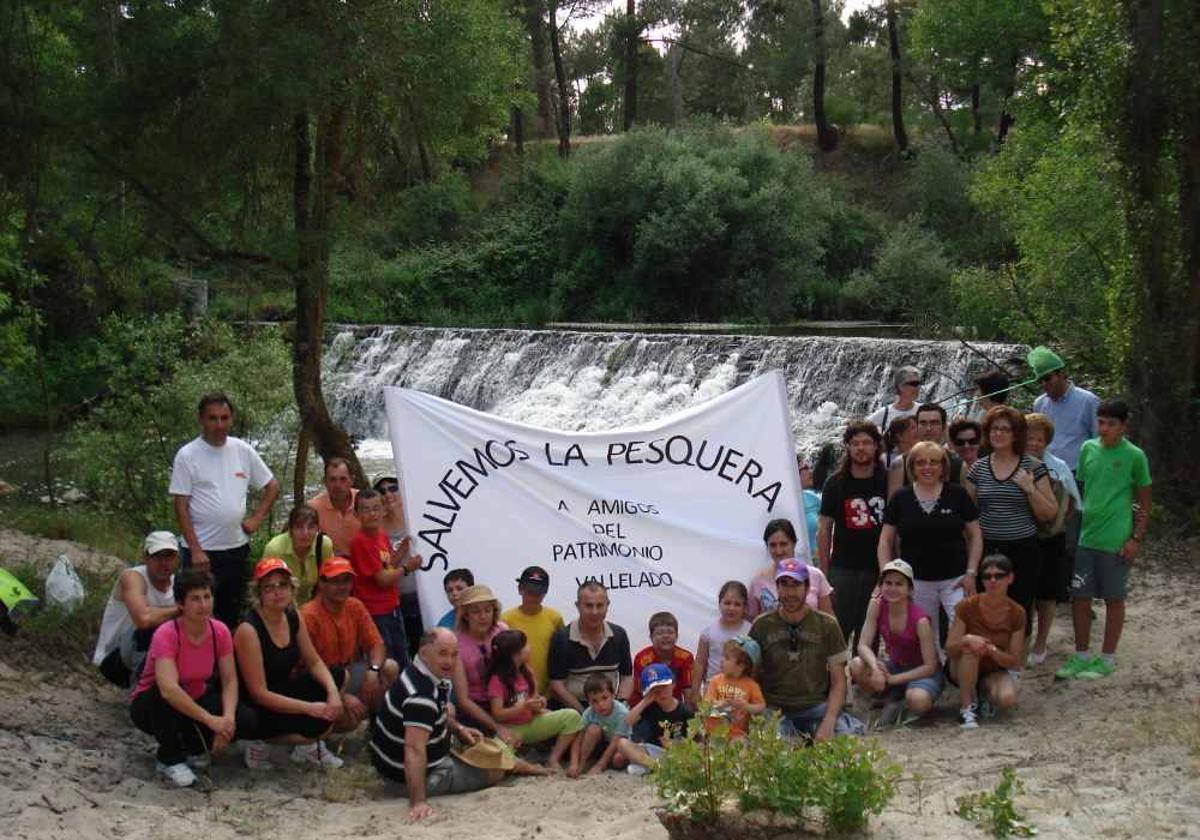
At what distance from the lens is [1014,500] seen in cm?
672

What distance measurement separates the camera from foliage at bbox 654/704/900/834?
4379mm

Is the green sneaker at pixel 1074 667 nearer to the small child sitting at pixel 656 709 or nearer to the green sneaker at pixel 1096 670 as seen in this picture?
the green sneaker at pixel 1096 670

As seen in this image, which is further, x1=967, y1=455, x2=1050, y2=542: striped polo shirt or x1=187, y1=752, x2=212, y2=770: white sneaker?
x1=967, y1=455, x2=1050, y2=542: striped polo shirt

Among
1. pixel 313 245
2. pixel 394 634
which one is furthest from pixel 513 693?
pixel 313 245

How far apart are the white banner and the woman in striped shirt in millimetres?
942

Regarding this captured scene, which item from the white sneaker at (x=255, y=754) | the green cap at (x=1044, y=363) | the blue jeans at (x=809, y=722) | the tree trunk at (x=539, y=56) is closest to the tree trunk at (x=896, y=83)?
the tree trunk at (x=539, y=56)

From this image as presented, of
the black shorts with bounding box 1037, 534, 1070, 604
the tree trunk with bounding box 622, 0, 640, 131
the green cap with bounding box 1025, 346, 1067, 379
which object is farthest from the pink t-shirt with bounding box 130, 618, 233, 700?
the tree trunk with bounding box 622, 0, 640, 131

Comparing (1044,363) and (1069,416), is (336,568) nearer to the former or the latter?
(1044,363)

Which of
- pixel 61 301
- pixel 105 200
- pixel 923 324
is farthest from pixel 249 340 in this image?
pixel 923 324

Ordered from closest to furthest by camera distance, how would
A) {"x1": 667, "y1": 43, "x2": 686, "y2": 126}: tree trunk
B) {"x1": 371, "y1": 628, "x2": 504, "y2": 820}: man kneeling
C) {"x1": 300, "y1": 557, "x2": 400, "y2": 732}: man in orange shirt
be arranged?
{"x1": 371, "y1": 628, "x2": 504, "y2": 820}: man kneeling, {"x1": 300, "y1": 557, "x2": 400, "y2": 732}: man in orange shirt, {"x1": 667, "y1": 43, "x2": 686, "y2": 126}: tree trunk

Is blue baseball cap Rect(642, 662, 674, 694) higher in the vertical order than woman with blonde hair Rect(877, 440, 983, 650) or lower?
lower

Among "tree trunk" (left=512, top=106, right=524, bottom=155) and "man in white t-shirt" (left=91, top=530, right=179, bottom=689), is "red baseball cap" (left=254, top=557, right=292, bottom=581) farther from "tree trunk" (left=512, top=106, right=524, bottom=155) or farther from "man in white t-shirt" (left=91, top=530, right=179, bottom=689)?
"tree trunk" (left=512, top=106, right=524, bottom=155)

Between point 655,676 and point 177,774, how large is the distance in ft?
6.96

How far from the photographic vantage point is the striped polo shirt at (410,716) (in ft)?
18.9
